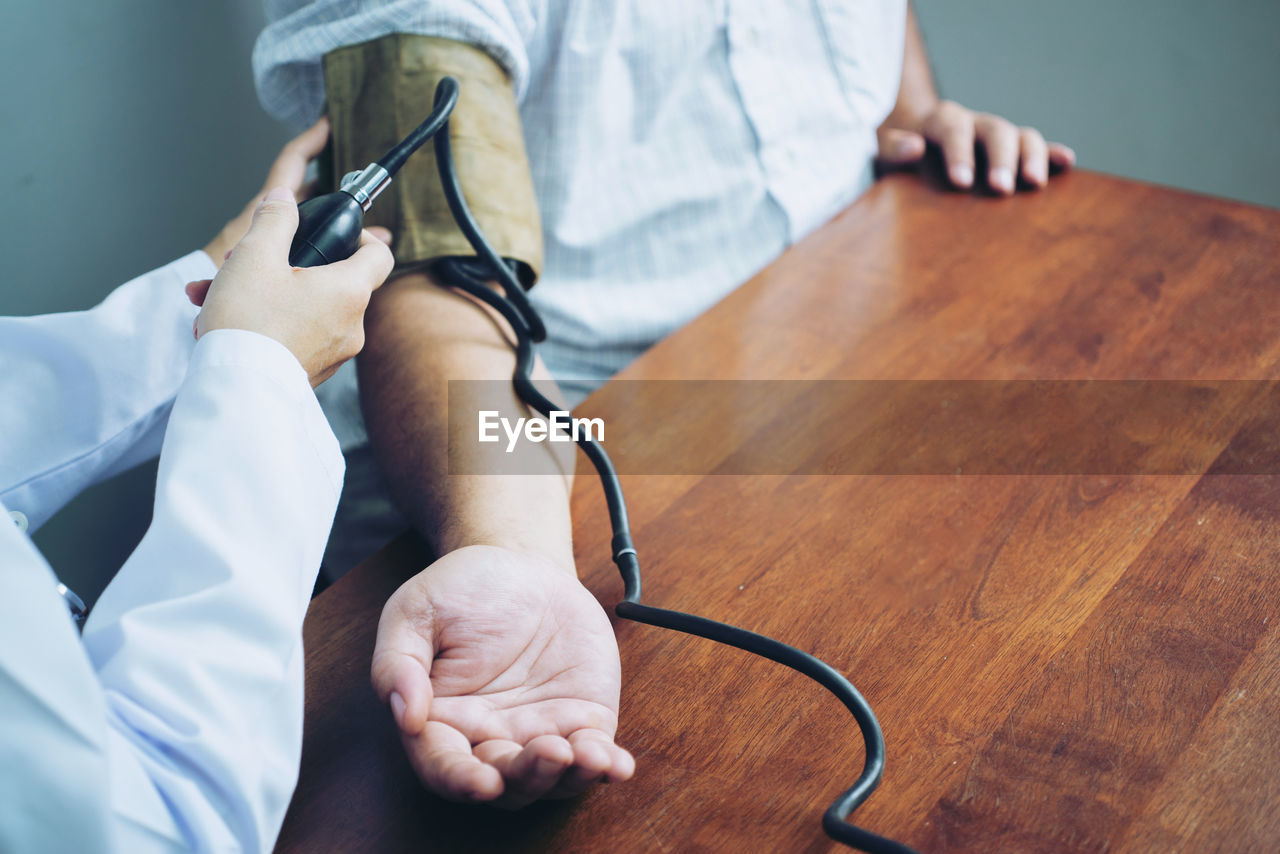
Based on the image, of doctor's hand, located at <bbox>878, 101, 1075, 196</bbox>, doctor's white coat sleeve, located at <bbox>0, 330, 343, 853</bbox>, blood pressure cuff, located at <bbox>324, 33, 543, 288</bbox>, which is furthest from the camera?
doctor's hand, located at <bbox>878, 101, 1075, 196</bbox>

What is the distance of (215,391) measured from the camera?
16.1 inches

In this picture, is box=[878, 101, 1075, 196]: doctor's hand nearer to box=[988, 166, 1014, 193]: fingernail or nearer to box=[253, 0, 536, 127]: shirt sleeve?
box=[988, 166, 1014, 193]: fingernail

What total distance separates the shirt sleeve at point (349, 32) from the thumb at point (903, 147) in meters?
0.43

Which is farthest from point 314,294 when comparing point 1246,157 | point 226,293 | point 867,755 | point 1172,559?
point 1246,157

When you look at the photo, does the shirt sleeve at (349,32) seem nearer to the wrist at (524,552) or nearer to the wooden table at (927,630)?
the wooden table at (927,630)

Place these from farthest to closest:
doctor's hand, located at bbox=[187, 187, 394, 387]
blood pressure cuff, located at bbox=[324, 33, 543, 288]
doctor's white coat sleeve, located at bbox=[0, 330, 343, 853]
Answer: blood pressure cuff, located at bbox=[324, 33, 543, 288]
doctor's hand, located at bbox=[187, 187, 394, 387]
doctor's white coat sleeve, located at bbox=[0, 330, 343, 853]

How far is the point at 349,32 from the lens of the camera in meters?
0.72

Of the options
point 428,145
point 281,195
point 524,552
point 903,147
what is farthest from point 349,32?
point 903,147

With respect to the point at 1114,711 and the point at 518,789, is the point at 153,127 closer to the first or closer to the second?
the point at 518,789

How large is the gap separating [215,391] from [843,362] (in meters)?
0.46

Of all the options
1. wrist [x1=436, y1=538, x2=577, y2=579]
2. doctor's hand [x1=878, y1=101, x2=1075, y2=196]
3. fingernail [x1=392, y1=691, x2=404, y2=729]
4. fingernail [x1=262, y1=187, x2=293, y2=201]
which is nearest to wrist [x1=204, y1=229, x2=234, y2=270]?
fingernail [x1=262, y1=187, x2=293, y2=201]

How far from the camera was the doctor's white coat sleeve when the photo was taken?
0.32 metres

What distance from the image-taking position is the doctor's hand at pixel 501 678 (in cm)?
39

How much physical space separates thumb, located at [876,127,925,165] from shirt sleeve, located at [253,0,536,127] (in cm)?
43
